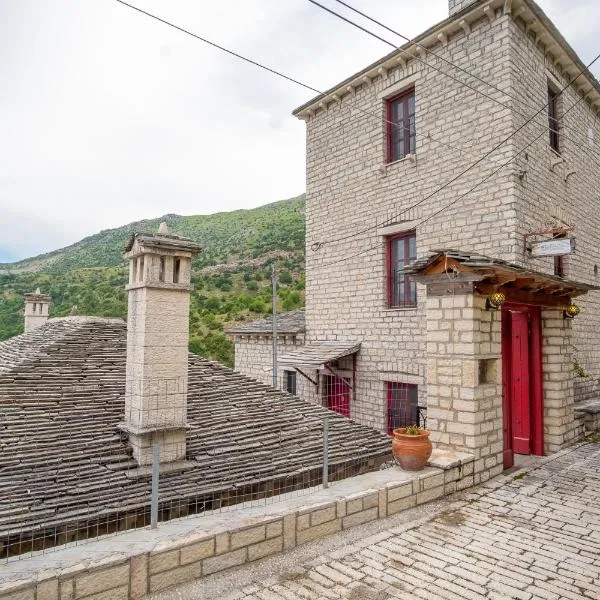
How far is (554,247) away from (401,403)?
4.63 meters

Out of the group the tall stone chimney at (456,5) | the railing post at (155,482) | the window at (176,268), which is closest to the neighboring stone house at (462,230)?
the tall stone chimney at (456,5)

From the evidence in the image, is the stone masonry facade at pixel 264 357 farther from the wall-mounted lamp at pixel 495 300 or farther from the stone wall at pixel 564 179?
the wall-mounted lamp at pixel 495 300

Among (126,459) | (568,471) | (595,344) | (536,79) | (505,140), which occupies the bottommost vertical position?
(568,471)

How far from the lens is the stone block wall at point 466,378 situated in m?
5.74

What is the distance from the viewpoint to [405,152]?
35.3ft

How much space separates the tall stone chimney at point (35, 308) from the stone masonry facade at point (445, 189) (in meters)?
9.75

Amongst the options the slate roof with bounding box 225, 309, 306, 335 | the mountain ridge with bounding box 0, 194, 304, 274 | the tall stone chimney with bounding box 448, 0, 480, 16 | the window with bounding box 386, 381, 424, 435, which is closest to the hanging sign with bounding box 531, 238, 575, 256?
the window with bounding box 386, 381, 424, 435

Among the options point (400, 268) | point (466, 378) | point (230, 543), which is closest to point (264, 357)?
point (400, 268)

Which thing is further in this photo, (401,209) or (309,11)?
(401,209)

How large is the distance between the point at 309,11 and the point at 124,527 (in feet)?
19.5

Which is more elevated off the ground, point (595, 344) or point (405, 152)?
point (405, 152)

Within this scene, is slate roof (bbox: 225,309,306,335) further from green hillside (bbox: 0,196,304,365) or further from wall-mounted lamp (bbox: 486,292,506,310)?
green hillside (bbox: 0,196,304,365)

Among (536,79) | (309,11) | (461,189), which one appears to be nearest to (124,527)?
(309,11)

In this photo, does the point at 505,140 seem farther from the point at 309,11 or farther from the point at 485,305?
the point at 309,11
